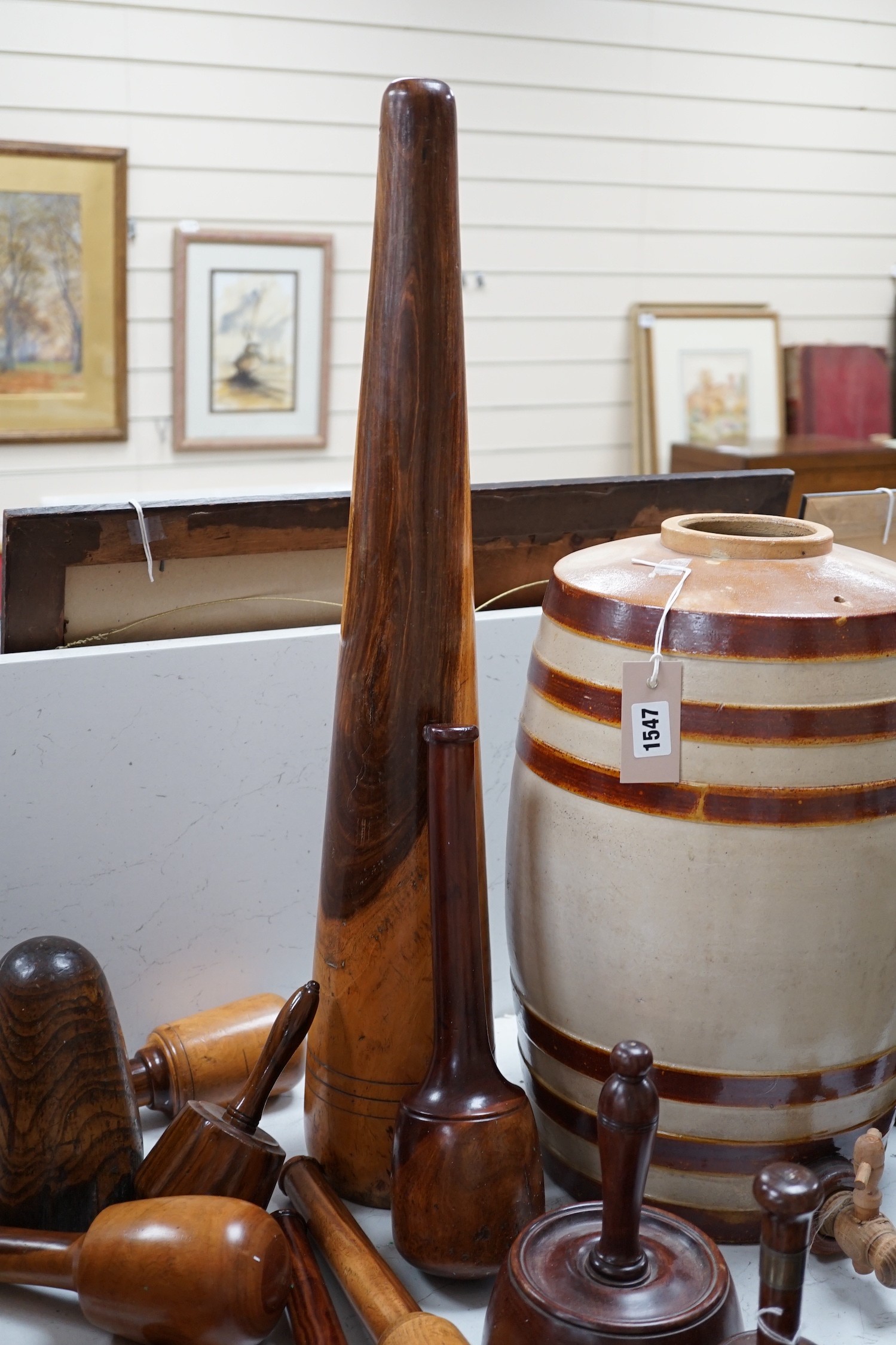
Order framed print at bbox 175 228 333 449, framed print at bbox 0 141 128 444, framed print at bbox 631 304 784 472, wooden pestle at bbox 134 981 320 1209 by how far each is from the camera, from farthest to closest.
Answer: framed print at bbox 631 304 784 472, framed print at bbox 175 228 333 449, framed print at bbox 0 141 128 444, wooden pestle at bbox 134 981 320 1209

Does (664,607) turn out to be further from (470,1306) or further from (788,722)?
(470,1306)

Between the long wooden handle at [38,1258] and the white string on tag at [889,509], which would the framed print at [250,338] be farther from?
the long wooden handle at [38,1258]

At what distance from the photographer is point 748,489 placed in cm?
130

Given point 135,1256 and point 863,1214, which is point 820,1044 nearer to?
point 863,1214

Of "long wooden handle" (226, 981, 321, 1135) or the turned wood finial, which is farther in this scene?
"long wooden handle" (226, 981, 321, 1135)

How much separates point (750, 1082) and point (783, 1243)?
0.80 ft

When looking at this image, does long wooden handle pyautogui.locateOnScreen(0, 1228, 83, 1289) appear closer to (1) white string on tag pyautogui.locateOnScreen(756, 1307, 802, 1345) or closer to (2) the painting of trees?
(1) white string on tag pyautogui.locateOnScreen(756, 1307, 802, 1345)

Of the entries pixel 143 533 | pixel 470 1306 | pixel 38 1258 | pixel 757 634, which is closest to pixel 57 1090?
pixel 38 1258

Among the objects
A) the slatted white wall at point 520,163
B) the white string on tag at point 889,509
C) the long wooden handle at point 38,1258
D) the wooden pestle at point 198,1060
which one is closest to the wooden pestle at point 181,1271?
the long wooden handle at point 38,1258

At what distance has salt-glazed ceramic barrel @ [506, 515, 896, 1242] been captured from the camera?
796 mm

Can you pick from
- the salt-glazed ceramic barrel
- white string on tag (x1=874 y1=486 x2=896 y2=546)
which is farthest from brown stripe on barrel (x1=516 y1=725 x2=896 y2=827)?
white string on tag (x1=874 y1=486 x2=896 y2=546)

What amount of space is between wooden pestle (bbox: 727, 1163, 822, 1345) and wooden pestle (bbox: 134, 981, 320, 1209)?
36 centimetres

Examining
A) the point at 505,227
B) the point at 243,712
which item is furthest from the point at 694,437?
the point at 243,712

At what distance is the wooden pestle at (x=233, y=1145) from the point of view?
83cm
